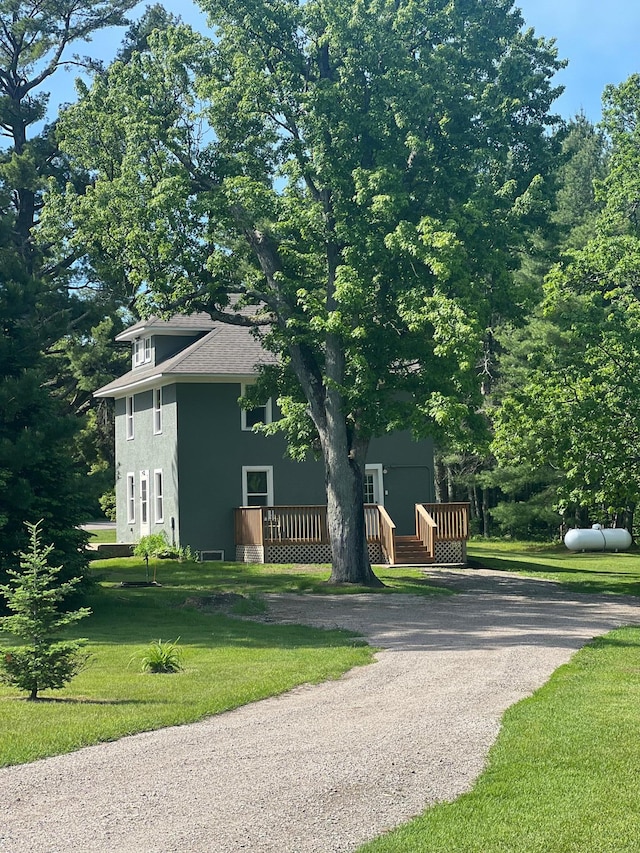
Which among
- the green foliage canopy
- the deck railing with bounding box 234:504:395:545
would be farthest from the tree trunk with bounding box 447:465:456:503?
the green foliage canopy

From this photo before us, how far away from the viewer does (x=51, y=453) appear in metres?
20.2

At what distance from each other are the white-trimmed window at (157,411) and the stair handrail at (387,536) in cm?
828

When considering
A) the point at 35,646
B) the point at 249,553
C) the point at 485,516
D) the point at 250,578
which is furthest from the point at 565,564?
the point at 35,646

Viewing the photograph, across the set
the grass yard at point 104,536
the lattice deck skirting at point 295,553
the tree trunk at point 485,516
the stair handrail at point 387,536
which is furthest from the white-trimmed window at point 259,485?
the tree trunk at point 485,516

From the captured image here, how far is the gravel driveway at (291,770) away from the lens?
6.38 meters

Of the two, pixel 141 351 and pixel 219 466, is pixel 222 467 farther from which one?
pixel 141 351

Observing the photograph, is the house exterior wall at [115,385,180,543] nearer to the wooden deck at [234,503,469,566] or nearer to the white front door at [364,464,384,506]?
the wooden deck at [234,503,469,566]

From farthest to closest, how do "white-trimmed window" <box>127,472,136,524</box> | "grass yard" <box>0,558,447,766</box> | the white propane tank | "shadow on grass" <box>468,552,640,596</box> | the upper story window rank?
the white propane tank → "white-trimmed window" <box>127,472,136,524</box> → the upper story window → "shadow on grass" <box>468,552,640,596</box> → "grass yard" <box>0,558,447,766</box>

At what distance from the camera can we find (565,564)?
34219 millimetres

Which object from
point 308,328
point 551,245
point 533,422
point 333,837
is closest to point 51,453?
point 308,328

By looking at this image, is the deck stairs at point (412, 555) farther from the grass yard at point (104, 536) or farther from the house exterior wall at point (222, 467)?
the grass yard at point (104, 536)

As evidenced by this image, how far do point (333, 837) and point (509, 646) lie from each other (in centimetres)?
941

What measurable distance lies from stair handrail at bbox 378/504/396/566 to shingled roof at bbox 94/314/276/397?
5.96 metres

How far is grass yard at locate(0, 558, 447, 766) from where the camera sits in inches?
375
